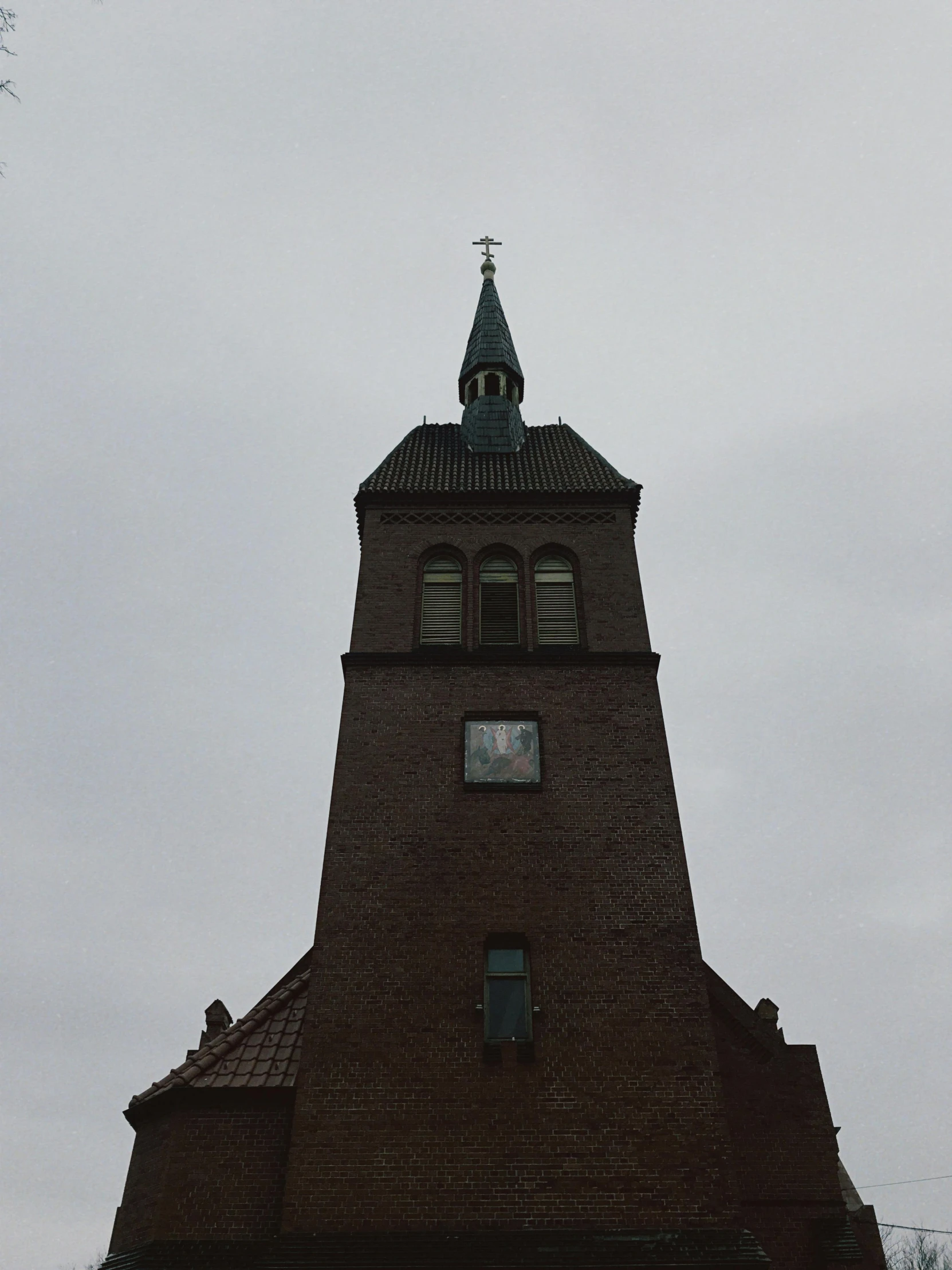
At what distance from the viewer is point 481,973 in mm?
12516

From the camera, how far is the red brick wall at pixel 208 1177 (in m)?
11.3

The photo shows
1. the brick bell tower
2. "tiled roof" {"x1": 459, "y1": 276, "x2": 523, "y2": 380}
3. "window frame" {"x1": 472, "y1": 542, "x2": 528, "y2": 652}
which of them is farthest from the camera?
"tiled roof" {"x1": 459, "y1": 276, "x2": 523, "y2": 380}

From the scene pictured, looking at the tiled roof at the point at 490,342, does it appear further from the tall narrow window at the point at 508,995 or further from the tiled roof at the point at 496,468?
the tall narrow window at the point at 508,995

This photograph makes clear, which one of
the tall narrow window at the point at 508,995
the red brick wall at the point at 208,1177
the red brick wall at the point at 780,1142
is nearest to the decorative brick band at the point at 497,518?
the tall narrow window at the point at 508,995

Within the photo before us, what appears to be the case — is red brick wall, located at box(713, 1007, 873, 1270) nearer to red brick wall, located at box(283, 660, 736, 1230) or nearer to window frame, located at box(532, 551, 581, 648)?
red brick wall, located at box(283, 660, 736, 1230)

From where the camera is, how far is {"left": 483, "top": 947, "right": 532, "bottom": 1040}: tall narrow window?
12.2 m

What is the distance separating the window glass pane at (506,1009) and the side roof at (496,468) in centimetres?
849

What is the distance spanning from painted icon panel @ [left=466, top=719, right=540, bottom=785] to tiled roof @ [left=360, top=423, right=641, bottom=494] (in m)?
4.90

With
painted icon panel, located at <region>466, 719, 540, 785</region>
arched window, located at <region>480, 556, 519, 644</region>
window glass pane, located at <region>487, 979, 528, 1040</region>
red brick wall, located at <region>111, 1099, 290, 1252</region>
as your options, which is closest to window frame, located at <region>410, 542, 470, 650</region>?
arched window, located at <region>480, 556, 519, 644</region>

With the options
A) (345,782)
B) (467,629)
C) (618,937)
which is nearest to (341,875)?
(345,782)

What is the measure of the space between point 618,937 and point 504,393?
12.2m

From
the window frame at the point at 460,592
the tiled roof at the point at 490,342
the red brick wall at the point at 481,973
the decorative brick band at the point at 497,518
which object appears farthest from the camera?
the tiled roof at the point at 490,342

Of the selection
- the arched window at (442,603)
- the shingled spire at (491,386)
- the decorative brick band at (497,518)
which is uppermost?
the shingled spire at (491,386)

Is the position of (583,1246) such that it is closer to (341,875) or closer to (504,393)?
(341,875)
